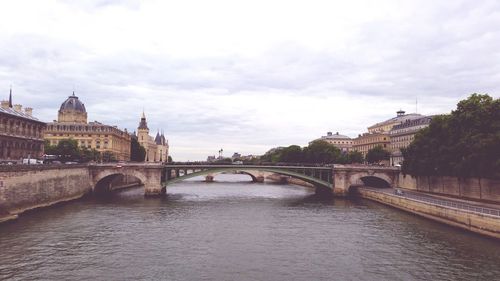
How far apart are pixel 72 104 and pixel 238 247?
128m

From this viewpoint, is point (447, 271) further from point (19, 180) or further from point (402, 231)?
point (19, 180)

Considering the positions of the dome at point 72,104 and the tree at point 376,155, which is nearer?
the tree at point 376,155

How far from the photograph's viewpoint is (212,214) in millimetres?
52250

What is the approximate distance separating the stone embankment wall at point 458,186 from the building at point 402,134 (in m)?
50.8

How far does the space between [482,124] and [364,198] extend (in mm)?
26170

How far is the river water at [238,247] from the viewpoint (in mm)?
26984

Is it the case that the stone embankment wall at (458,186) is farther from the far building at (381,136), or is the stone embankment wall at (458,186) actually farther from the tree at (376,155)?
the far building at (381,136)

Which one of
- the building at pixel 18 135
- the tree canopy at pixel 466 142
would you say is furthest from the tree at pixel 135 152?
the tree canopy at pixel 466 142

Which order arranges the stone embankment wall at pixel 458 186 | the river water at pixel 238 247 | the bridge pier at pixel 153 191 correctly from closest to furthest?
the river water at pixel 238 247, the stone embankment wall at pixel 458 186, the bridge pier at pixel 153 191

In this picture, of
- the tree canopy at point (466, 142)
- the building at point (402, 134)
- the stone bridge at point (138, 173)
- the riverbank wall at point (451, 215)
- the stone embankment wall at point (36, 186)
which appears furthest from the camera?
the building at point (402, 134)

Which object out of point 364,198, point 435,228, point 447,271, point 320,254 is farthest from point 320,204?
point 447,271

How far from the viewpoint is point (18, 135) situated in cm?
7075

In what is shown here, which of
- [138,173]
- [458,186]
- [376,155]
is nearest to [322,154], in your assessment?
[376,155]

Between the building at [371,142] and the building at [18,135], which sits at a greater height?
the building at [371,142]
